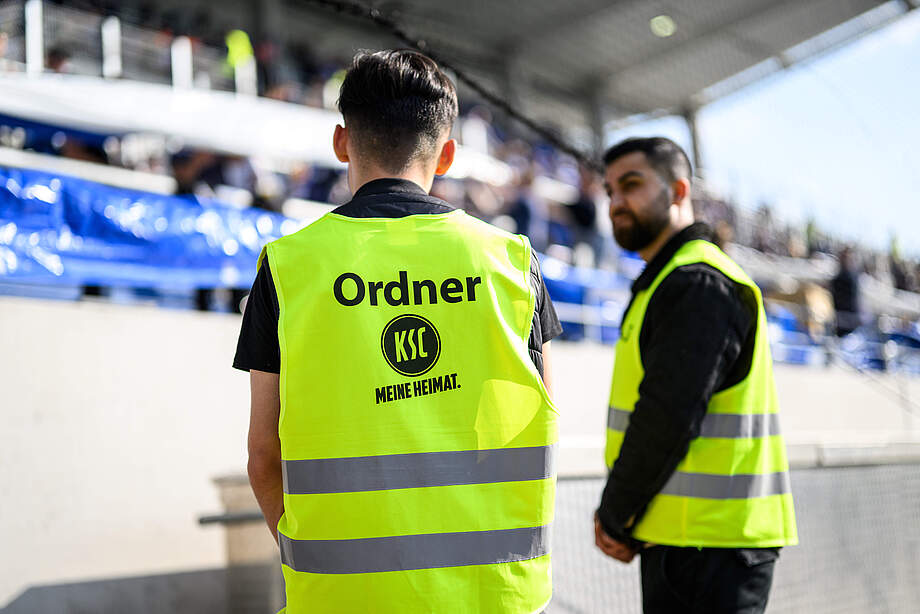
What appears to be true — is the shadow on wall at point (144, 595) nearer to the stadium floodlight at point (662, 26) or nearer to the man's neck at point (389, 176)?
the man's neck at point (389, 176)

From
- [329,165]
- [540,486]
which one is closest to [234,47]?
[329,165]

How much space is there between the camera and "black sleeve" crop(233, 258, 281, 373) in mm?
1397

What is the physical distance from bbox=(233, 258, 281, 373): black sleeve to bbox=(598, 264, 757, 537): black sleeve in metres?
1.04

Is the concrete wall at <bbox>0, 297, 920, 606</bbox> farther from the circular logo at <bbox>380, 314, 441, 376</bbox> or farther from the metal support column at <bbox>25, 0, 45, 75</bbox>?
the metal support column at <bbox>25, 0, 45, 75</bbox>

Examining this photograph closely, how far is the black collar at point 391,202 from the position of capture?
1.45 m

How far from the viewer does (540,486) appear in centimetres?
140

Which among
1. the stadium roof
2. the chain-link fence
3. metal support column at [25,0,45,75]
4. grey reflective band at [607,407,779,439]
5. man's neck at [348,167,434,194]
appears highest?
the stadium roof

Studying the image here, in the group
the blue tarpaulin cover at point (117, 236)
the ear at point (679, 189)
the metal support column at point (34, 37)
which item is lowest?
the ear at point (679, 189)

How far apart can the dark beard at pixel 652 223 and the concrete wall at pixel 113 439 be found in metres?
1.43

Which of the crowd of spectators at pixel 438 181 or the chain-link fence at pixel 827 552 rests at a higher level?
the crowd of spectators at pixel 438 181

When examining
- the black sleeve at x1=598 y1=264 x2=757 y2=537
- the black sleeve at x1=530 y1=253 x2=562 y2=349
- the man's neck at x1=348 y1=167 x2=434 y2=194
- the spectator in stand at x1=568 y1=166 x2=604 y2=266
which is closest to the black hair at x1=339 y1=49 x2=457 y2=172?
the man's neck at x1=348 y1=167 x2=434 y2=194

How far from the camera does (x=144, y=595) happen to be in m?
4.21

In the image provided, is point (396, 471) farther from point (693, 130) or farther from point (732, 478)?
point (693, 130)

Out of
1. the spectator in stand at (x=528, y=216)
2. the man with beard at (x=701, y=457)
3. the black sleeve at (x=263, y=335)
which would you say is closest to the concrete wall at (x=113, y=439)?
the man with beard at (x=701, y=457)
